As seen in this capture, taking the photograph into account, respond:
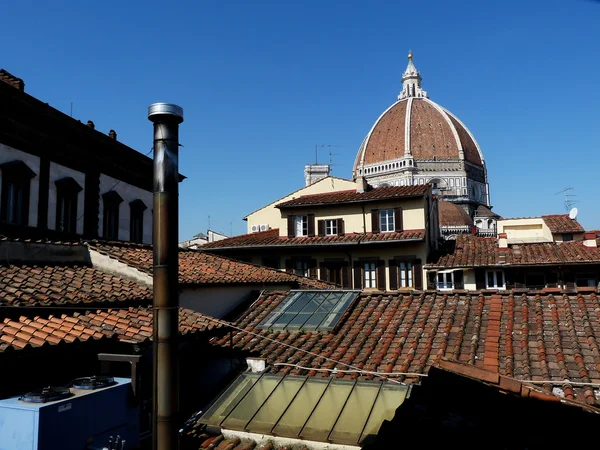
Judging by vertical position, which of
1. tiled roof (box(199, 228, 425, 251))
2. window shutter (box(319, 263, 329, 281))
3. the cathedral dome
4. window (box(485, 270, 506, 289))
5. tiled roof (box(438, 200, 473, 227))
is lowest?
window (box(485, 270, 506, 289))

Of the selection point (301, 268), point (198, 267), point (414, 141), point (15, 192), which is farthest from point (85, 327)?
point (414, 141)

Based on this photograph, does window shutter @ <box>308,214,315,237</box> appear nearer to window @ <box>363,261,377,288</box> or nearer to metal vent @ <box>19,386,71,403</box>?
window @ <box>363,261,377,288</box>

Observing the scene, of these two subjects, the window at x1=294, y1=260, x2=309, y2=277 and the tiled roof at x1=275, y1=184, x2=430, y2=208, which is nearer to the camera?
the tiled roof at x1=275, y1=184, x2=430, y2=208

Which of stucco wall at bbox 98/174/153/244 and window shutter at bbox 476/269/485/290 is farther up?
stucco wall at bbox 98/174/153/244

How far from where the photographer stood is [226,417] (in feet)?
26.4

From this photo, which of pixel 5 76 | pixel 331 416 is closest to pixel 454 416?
pixel 331 416

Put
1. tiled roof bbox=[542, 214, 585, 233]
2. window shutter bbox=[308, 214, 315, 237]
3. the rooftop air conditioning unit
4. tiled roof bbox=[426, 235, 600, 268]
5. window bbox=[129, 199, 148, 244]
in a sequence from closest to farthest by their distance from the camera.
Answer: the rooftop air conditioning unit → window bbox=[129, 199, 148, 244] → tiled roof bbox=[426, 235, 600, 268] → window shutter bbox=[308, 214, 315, 237] → tiled roof bbox=[542, 214, 585, 233]

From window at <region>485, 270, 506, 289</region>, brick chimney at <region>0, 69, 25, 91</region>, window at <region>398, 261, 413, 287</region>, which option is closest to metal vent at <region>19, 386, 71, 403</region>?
brick chimney at <region>0, 69, 25, 91</region>

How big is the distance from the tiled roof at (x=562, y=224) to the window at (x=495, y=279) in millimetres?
11897

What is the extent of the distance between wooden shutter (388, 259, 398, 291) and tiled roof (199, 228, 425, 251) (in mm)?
1671

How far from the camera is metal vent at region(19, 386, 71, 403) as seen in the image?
6012 mm

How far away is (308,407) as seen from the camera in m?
7.93

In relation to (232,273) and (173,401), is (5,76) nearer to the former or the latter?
(232,273)

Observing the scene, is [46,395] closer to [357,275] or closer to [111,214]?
[111,214]
